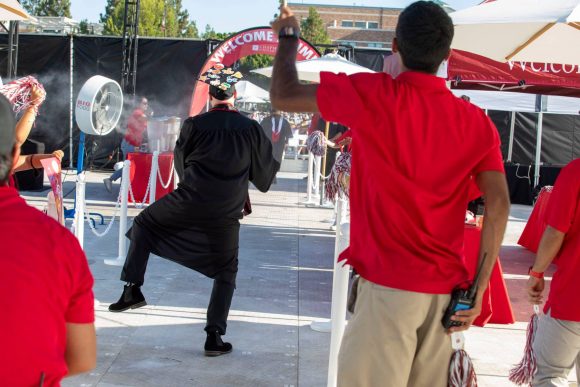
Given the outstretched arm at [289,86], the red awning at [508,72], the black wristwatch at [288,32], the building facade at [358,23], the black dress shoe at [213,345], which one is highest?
the building facade at [358,23]

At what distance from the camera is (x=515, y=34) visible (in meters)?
6.51

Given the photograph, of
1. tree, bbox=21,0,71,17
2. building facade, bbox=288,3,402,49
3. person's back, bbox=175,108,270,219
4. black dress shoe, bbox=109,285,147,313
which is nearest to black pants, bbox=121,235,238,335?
black dress shoe, bbox=109,285,147,313

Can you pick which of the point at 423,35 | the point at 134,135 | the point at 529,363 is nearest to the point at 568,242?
the point at 529,363

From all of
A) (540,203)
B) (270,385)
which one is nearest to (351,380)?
(270,385)

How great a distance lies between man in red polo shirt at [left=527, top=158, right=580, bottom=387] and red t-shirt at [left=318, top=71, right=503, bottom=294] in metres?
0.99

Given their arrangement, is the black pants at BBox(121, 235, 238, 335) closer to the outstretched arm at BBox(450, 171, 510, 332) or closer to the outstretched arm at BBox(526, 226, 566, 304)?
the outstretched arm at BBox(526, 226, 566, 304)

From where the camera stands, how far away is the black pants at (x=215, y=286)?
5.44 meters

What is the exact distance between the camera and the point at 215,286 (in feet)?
18.0

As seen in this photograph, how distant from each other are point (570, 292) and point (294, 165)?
2090cm

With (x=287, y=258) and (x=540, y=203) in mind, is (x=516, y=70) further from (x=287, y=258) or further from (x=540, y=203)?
(x=287, y=258)

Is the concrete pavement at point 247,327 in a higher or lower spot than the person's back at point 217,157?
lower

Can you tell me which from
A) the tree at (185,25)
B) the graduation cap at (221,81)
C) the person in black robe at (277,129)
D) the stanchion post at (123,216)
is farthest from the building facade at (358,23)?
the graduation cap at (221,81)

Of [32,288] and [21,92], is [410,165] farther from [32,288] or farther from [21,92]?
[21,92]

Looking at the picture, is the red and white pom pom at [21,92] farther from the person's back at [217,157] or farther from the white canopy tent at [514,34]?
the white canopy tent at [514,34]
